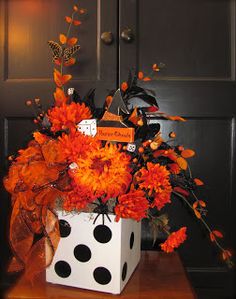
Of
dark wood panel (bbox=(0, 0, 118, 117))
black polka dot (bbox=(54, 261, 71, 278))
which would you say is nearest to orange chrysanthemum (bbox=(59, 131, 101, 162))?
black polka dot (bbox=(54, 261, 71, 278))

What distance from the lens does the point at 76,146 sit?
2.08 ft

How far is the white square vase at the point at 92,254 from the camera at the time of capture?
2.21ft

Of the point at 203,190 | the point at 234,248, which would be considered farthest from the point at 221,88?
the point at 234,248

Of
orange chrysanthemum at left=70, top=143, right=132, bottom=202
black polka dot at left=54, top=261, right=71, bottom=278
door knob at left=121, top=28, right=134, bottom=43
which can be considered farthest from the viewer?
door knob at left=121, top=28, right=134, bottom=43

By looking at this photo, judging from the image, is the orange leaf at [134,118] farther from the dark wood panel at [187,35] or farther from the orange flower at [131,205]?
the dark wood panel at [187,35]

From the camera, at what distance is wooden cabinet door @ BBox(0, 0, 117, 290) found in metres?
0.97

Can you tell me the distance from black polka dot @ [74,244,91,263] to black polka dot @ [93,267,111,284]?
0.10 ft

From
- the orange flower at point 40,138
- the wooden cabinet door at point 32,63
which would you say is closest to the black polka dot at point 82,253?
the orange flower at point 40,138

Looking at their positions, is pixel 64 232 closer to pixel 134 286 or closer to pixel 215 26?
pixel 134 286

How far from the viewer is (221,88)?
0.96m

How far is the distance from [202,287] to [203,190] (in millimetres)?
280

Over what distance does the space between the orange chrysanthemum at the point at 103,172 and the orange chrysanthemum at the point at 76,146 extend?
0.01 meters

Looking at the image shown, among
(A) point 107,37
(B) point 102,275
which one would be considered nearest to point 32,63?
(A) point 107,37

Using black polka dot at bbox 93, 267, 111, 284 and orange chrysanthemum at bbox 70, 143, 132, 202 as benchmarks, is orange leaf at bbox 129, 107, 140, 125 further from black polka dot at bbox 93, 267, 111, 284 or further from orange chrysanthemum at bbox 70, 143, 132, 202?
black polka dot at bbox 93, 267, 111, 284
